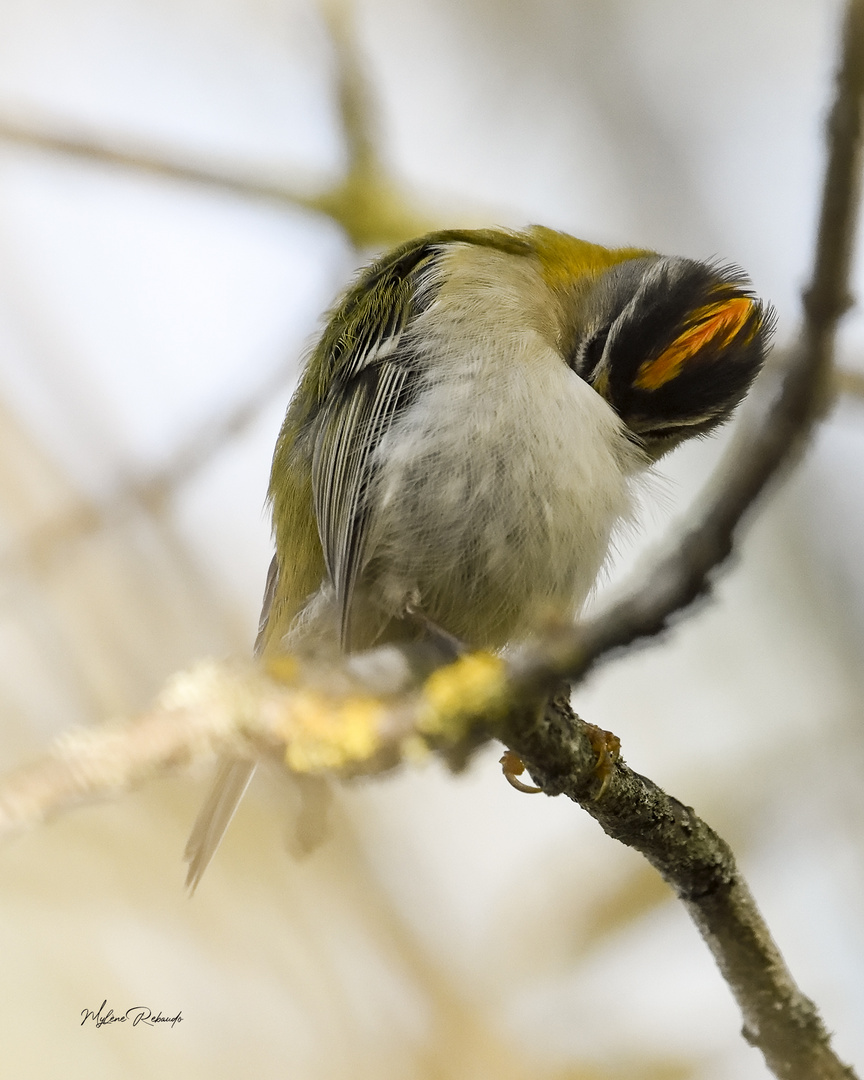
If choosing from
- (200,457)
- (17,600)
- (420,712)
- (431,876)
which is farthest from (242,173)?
(420,712)

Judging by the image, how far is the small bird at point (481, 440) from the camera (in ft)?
5.86

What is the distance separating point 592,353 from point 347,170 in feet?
4.34

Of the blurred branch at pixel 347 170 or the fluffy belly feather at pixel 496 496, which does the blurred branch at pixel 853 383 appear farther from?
the blurred branch at pixel 347 170

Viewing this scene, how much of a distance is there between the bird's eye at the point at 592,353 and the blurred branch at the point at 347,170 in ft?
3.56

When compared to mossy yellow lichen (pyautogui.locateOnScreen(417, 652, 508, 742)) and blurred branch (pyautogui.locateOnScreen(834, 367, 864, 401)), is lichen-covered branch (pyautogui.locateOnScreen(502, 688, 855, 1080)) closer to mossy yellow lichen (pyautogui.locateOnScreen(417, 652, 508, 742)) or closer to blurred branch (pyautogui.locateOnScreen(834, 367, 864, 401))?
mossy yellow lichen (pyautogui.locateOnScreen(417, 652, 508, 742))

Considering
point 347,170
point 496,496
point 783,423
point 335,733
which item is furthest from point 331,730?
point 347,170

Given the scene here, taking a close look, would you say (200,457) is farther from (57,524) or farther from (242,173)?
(242,173)

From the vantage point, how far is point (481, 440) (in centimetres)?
179

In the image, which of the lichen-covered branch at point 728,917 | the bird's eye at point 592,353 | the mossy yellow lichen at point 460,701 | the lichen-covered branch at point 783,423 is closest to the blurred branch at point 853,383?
the bird's eye at point 592,353
